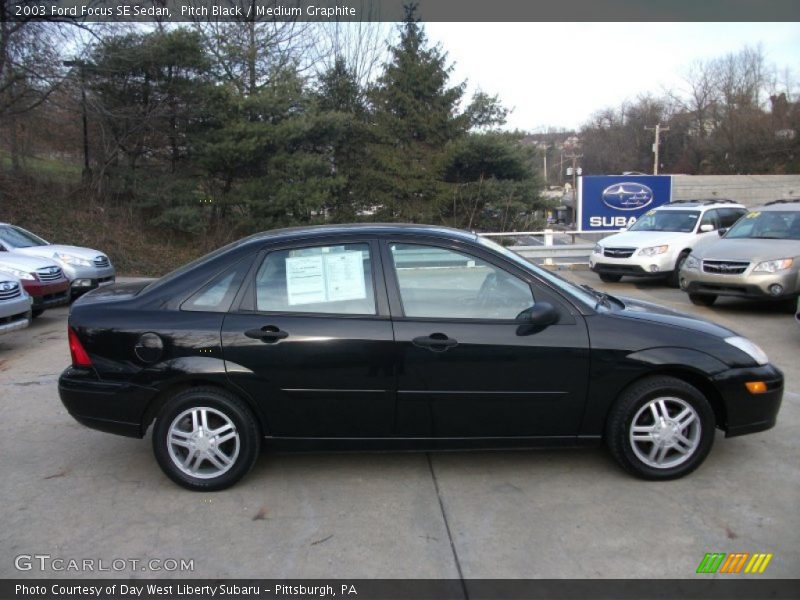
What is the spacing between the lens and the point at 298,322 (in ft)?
12.0

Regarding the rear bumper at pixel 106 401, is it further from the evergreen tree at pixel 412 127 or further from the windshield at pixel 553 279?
the evergreen tree at pixel 412 127

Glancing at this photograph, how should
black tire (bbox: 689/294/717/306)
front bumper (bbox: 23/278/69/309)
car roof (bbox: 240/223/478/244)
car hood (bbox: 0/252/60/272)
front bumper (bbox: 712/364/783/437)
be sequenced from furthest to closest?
black tire (bbox: 689/294/717/306), car hood (bbox: 0/252/60/272), front bumper (bbox: 23/278/69/309), car roof (bbox: 240/223/478/244), front bumper (bbox: 712/364/783/437)

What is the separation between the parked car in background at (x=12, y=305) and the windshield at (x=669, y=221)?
447 inches

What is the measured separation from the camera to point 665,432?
12.0ft

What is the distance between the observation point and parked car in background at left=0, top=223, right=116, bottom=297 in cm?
1081

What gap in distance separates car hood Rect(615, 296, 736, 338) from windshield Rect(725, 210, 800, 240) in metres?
6.53

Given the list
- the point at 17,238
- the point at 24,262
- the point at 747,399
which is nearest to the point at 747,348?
the point at 747,399

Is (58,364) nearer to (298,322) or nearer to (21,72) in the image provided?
(298,322)

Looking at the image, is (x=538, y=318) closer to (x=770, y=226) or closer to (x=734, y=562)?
(x=734, y=562)

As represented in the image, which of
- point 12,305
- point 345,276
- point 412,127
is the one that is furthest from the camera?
point 412,127

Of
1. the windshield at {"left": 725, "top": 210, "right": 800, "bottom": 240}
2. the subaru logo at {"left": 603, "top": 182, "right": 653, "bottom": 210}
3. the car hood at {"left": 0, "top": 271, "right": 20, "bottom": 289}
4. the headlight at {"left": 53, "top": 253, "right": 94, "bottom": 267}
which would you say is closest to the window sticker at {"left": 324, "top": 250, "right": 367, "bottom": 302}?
the car hood at {"left": 0, "top": 271, "right": 20, "bottom": 289}

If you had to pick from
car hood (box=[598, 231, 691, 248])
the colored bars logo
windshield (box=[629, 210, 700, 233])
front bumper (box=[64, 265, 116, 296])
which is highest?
windshield (box=[629, 210, 700, 233])

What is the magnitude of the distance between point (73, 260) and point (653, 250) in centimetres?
1076

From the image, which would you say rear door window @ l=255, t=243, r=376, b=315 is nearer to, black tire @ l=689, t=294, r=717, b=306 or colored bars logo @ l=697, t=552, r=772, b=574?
colored bars logo @ l=697, t=552, r=772, b=574
